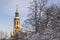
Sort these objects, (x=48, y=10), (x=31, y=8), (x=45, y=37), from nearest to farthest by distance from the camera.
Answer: (x=45, y=37) < (x=48, y=10) < (x=31, y=8)

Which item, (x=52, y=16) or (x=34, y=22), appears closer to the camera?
(x=52, y=16)

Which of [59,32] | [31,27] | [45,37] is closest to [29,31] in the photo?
[31,27]

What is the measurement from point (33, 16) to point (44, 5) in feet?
7.71

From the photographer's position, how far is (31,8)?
42969 millimetres

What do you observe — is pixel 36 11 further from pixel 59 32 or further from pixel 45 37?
pixel 59 32

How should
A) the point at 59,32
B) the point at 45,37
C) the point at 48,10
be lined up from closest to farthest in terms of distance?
the point at 59,32 → the point at 45,37 → the point at 48,10

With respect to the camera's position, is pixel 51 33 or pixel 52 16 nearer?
pixel 51 33

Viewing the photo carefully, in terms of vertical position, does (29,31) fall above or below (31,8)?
below

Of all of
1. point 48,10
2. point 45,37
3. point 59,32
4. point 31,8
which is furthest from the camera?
point 31,8

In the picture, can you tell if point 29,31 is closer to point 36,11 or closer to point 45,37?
point 36,11

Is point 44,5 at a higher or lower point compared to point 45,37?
higher

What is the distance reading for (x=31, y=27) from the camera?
43125 millimetres

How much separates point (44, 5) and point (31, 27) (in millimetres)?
3973

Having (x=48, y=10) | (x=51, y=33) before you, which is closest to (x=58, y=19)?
(x=51, y=33)
